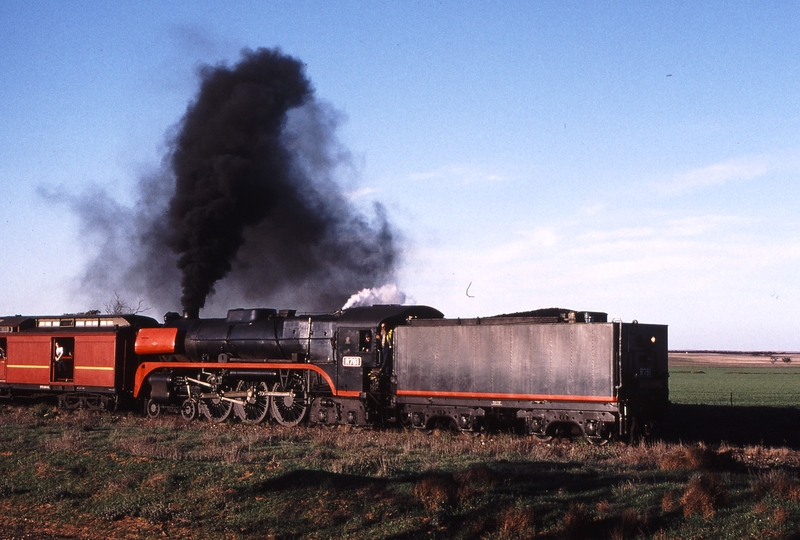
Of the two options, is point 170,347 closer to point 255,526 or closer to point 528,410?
point 528,410

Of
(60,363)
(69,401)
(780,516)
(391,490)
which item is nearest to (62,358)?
(60,363)

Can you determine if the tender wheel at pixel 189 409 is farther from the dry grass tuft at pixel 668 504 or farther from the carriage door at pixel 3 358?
the dry grass tuft at pixel 668 504

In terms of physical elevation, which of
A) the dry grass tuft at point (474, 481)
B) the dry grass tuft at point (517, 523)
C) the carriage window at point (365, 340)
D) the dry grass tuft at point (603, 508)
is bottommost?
the dry grass tuft at point (517, 523)

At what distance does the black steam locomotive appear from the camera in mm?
17281

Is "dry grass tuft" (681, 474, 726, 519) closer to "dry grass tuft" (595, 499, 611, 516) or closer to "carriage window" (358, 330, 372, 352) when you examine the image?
"dry grass tuft" (595, 499, 611, 516)

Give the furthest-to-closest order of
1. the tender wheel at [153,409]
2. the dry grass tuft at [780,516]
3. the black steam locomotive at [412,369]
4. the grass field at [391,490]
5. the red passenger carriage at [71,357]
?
the red passenger carriage at [71,357] → the tender wheel at [153,409] → the black steam locomotive at [412,369] → the grass field at [391,490] → the dry grass tuft at [780,516]

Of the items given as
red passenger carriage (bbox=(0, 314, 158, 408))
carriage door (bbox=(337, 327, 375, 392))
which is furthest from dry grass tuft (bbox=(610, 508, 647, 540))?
red passenger carriage (bbox=(0, 314, 158, 408))

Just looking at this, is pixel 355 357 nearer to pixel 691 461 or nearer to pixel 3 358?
pixel 691 461

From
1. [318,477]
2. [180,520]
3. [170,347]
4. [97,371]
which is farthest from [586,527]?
[97,371]

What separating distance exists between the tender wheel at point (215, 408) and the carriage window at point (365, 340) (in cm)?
531

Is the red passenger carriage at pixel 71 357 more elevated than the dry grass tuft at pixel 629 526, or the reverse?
the red passenger carriage at pixel 71 357

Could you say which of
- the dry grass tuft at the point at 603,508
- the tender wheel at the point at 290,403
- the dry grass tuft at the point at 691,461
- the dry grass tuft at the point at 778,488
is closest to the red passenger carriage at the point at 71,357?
the tender wheel at the point at 290,403

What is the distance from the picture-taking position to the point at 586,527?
32.2ft

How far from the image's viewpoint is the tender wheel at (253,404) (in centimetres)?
2220
